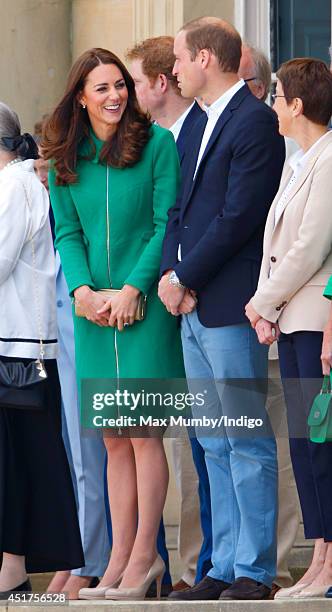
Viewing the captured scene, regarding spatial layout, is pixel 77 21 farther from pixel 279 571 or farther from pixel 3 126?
pixel 279 571

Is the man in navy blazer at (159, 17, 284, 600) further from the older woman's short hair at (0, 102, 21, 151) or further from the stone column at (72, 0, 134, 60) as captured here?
the stone column at (72, 0, 134, 60)

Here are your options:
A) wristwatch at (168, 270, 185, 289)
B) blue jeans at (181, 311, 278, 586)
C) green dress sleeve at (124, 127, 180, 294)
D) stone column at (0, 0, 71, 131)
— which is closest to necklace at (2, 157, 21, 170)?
green dress sleeve at (124, 127, 180, 294)

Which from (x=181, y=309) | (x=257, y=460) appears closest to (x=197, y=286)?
(x=181, y=309)

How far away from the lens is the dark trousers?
20.6ft

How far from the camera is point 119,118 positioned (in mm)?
7027

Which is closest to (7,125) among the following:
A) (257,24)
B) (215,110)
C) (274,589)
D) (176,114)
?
(176,114)

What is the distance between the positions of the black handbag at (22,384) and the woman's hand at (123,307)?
331 millimetres

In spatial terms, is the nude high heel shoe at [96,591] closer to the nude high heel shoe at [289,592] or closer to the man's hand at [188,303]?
the nude high heel shoe at [289,592]

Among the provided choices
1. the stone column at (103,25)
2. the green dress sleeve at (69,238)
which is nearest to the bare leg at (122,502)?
the green dress sleeve at (69,238)

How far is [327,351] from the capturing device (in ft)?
20.4

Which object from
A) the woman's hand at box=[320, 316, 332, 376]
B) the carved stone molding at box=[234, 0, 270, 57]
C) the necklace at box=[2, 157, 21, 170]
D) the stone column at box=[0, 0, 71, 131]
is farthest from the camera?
the stone column at box=[0, 0, 71, 131]

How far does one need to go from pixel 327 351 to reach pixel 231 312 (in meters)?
0.52

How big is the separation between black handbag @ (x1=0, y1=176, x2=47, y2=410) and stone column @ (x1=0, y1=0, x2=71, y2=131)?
10.4 ft

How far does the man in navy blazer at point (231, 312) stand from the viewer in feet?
21.3
